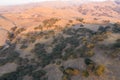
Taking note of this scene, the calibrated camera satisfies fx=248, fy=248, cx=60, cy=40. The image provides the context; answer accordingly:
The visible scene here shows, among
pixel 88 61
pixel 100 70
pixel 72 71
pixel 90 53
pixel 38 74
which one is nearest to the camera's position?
pixel 100 70

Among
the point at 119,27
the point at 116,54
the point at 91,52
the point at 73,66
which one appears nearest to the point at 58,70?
the point at 73,66

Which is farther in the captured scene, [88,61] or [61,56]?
[61,56]

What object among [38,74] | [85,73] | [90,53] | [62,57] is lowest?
[38,74]

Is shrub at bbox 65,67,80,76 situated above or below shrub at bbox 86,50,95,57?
below

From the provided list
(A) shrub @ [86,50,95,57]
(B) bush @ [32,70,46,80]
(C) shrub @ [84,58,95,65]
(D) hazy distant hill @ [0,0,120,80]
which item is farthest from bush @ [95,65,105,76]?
(B) bush @ [32,70,46,80]

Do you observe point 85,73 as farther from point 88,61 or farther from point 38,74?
point 38,74

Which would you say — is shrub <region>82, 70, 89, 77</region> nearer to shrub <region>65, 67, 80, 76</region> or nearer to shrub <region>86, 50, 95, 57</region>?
shrub <region>65, 67, 80, 76</region>

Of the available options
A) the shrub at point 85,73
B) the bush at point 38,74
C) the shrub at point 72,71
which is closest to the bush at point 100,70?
the shrub at point 85,73

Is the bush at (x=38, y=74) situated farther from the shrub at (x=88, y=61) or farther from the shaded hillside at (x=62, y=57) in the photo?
the shrub at (x=88, y=61)

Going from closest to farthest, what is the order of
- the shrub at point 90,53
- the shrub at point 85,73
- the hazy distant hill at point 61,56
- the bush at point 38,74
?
the shrub at point 85,73 < the hazy distant hill at point 61,56 < the bush at point 38,74 < the shrub at point 90,53

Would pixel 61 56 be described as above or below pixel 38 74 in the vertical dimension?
below

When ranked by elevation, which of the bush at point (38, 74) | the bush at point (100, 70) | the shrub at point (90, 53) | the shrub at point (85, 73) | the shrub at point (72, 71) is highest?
the bush at point (100, 70)

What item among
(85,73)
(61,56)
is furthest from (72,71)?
(61,56)

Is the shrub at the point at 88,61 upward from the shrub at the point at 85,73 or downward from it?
upward
